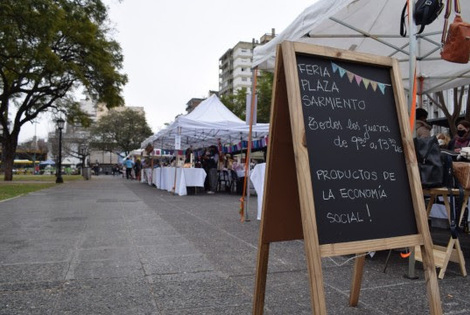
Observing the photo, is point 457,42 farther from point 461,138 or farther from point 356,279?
point 356,279

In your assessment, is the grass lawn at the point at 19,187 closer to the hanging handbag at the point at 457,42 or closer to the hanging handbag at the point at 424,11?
the hanging handbag at the point at 424,11

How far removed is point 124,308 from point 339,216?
1792mm

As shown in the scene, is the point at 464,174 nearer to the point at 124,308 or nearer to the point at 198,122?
the point at 124,308

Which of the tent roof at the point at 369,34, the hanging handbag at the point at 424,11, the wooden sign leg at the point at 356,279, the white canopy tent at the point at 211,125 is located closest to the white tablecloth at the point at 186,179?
the white canopy tent at the point at 211,125

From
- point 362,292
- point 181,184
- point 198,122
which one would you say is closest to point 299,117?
point 362,292

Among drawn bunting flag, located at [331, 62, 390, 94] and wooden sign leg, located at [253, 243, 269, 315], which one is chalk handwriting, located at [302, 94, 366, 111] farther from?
wooden sign leg, located at [253, 243, 269, 315]

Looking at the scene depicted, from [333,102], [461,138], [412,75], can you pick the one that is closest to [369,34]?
[461,138]

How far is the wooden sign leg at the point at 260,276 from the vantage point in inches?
98.6

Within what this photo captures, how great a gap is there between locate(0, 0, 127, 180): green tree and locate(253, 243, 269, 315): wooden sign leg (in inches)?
506

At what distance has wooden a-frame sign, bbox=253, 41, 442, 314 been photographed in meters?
2.22

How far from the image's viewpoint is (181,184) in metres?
14.4

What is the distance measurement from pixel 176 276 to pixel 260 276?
5.05 ft

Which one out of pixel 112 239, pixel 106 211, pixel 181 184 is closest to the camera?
pixel 112 239

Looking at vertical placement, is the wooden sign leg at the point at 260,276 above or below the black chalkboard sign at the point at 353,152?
below
